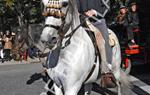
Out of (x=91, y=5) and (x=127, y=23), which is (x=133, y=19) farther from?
(x=91, y=5)

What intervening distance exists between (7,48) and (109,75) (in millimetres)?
13764

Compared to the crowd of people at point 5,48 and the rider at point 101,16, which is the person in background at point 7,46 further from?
the rider at point 101,16

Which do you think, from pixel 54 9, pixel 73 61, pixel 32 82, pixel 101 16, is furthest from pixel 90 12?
pixel 32 82

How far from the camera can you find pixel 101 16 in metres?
7.04

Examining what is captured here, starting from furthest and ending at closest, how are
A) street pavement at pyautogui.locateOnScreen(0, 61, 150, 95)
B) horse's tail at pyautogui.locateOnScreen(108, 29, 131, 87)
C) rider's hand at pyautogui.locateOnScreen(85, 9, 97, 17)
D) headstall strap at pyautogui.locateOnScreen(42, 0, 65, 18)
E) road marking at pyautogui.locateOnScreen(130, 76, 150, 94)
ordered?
1. street pavement at pyautogui.locateOnScreen(0, 61, 150, 95)
2. road marking at pyautogui.locateOnScreen(130, 76, 150, 94)
3. horse's tail at pyautogui.locateOnScreen(108, 29, 131, 87)
4. rider's hand at pyautogui.locateOnScreen(85, 9, 97, 17)
5. headstall strap at pyautogui.locateOnScreen(42, 0, 65, 18)

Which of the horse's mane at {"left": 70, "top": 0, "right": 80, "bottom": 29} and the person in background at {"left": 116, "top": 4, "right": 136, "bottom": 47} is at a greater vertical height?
the horse's mane at {"left": 70, "top": 0, "right": 80, "bottom": 29}

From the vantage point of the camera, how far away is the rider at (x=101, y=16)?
6695 mm

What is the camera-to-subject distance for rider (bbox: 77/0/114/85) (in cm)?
670

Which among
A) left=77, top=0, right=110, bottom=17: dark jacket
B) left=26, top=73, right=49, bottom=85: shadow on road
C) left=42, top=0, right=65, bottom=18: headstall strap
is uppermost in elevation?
left=42, top=0, right=65, bottom=18: headstall strap

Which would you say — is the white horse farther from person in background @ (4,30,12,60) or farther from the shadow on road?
person in background @ (4,30,12,60)

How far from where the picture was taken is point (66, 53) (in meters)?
5.90

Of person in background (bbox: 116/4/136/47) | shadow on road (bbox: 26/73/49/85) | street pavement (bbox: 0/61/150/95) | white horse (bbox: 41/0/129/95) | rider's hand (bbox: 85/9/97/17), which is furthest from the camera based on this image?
shadow on road (bbox: 26/73/49/85)

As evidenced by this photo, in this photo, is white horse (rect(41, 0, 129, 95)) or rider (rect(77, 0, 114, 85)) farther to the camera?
rider (rect(77, 0, 114, 85))

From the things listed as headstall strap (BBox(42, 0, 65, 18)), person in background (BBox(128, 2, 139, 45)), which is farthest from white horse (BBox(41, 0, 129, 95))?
person in background (BBox(128, 2, 139, 45))
